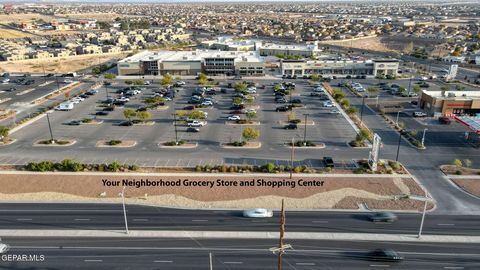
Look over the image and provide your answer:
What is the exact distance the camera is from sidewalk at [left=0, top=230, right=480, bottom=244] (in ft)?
103

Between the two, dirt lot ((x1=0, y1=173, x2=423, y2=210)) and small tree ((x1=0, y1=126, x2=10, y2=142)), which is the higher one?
small tree ((x1=0, y1=126, x2=10, y2=142))

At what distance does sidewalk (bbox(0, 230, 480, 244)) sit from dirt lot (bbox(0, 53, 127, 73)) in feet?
311

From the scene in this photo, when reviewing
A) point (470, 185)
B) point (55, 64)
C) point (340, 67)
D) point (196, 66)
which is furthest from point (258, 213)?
point (55, 64)

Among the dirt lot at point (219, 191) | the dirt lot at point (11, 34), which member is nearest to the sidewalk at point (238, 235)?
the dirt lot at point (219, 191)

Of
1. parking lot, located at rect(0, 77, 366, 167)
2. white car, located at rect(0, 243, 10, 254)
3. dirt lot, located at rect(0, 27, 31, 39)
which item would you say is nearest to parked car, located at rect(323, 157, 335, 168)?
parking lot, located at rect(0, 77, 366, 167)

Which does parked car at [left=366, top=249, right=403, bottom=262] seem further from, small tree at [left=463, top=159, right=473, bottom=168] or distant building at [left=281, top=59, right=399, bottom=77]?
distant building at [left=281, top=59, right=399, bottom=77]

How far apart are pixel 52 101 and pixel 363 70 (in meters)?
81.4

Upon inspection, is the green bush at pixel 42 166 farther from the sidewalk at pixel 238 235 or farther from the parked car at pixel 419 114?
the parked car at pixel 419 114

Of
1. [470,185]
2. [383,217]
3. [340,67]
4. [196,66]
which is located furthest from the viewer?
Answer: [340,67]

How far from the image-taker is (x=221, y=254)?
96.8ft

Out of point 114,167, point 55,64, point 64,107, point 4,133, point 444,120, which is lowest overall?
point 114,167

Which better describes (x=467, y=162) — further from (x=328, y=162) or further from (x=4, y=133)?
(x=4, y=133)

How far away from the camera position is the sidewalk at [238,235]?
3147 cm

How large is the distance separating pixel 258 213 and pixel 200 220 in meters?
5.66
